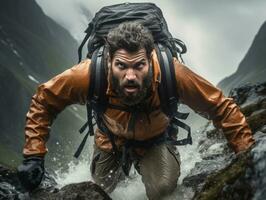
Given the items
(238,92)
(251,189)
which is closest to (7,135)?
(238,92)

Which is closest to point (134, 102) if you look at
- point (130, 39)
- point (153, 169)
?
point (130, 39)

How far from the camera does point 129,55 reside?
714 centimetres

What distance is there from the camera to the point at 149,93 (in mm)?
7676

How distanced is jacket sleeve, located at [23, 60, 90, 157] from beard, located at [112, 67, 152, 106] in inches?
23.7

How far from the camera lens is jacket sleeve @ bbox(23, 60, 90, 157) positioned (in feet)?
25.1

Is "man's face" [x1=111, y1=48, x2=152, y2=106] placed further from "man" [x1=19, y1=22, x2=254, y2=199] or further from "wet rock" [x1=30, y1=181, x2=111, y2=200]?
"wet rock" [x1=30, y1=181, x2=111, y2=200]

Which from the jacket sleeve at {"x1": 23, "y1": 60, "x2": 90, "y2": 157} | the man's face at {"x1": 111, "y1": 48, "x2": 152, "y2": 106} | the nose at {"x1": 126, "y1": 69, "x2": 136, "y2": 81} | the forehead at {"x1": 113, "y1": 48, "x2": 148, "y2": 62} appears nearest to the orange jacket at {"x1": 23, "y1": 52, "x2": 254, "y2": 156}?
the jacket sleeve at {"x1": 23, "y1": 60, "x2": 90, "y2": 157}

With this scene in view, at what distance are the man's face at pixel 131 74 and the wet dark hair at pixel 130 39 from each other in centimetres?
8

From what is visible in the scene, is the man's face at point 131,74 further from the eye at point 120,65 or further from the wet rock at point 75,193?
the wet rock at point 75,193

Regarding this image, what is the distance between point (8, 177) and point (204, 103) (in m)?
3.56

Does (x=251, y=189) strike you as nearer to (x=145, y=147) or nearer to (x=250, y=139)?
(x=250, y=139)

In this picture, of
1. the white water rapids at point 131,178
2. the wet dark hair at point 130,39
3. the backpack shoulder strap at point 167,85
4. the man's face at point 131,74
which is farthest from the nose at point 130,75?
the white water rapids at point 131,178

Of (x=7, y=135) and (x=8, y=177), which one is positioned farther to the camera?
(x=7, y=135)

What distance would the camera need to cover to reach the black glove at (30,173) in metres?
7.36
